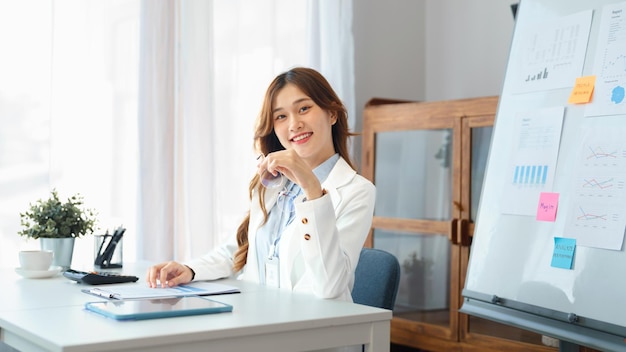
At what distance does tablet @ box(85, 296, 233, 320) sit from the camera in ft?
4.86

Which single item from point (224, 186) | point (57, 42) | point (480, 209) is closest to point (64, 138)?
point (57, 42)

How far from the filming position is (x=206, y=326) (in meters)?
1.42

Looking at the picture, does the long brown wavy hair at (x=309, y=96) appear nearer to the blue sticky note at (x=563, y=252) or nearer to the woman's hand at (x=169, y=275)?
the woman's hand at (x=169, y=275)

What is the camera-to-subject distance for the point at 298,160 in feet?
6.12

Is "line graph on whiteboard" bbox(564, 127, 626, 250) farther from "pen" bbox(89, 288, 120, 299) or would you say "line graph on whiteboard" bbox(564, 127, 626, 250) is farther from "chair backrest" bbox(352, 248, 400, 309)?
"pen" bbox(89, 288, 120, 299)

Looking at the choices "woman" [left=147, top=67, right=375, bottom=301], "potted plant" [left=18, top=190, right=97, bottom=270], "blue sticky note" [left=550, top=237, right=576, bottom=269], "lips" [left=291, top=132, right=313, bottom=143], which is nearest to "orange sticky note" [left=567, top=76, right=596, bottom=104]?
"blue sticky note" [left=550, top=237, right=576, bottom=269]

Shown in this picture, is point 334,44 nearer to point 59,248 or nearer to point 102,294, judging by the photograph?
point 59,248

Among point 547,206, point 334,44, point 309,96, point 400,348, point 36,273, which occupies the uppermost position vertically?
point 334,44

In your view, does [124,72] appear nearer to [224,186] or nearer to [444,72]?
[224,186]

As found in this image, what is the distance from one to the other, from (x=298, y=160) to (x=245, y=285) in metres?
0.42

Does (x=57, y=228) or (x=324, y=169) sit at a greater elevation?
(x=324, y=169)

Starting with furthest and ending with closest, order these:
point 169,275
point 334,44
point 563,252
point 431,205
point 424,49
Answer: point 424,49, point 334,44, point 431,205, point 563,252, point 169,275

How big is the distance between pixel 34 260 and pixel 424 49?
2774 mm

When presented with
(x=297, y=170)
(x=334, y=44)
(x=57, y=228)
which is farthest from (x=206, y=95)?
(x=297, y=170)
